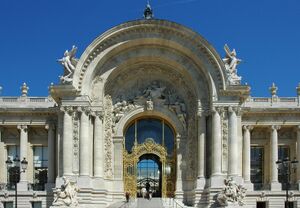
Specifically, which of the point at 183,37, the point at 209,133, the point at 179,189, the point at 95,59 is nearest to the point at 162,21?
the point at 183,37

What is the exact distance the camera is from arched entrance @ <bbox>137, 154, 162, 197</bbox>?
1714 inches

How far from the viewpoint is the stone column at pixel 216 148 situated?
39134 millimetres

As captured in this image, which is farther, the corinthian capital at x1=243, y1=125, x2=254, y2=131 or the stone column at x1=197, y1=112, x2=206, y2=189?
the corinthian capital at x1=243, y1=125, x2=254, y2=131

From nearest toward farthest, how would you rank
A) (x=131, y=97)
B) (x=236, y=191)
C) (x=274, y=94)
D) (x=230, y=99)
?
1. (x=236, y=191)
2. (x=230, y=99)
3. (x=131, y=97)
4. (x=274, y=94)

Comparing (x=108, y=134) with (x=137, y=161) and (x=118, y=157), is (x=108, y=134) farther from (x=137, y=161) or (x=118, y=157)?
(x=137, y=161)

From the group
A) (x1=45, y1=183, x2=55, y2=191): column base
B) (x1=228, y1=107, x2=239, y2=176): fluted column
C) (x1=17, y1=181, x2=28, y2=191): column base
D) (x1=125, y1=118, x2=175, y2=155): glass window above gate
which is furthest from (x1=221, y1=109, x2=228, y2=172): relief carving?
(x1=17, y1=181, x2=28, y2=191): column base

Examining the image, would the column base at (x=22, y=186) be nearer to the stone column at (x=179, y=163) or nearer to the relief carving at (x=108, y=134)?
the relief carving at (x=108, y=134)

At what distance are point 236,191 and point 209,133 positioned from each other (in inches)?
189

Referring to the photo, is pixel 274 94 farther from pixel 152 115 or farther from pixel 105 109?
pixel 105 109

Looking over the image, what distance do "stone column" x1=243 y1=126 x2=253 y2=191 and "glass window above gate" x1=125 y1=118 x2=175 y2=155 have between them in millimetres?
6299

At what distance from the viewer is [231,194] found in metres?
37.4

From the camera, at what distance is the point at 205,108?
134ft

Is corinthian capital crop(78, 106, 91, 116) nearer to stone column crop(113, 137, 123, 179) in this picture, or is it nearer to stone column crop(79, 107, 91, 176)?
stone column crop(79, 107, 91, 176)

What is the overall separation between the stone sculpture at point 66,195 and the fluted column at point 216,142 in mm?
9112
